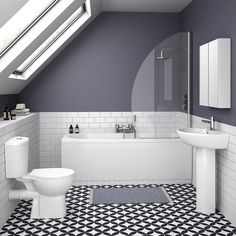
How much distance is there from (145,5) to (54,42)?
161cm

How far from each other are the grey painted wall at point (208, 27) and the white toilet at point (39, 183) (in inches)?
80.3

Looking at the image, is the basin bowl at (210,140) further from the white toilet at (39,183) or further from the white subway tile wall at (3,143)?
the white subway tile wall at (3,143)

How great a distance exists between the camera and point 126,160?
593cm

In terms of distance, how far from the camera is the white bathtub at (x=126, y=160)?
590 centimetres

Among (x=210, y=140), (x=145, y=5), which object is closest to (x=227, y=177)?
(x=210, y=140)

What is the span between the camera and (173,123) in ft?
20.0

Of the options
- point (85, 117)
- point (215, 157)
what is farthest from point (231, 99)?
point (85, 117)

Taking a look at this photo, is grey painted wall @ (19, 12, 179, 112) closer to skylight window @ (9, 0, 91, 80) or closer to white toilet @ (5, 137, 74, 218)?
skylight window @ (9, 0, 91, 80)

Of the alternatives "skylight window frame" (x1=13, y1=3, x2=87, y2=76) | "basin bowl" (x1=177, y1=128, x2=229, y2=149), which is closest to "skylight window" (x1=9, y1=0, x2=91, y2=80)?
"skylight window frame" (x1=13, y1=3, x2=87, y2=76)

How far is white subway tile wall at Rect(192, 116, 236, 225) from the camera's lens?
426 centimetres

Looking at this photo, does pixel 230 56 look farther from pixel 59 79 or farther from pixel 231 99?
pixel 59 79

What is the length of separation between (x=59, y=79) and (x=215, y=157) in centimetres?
318

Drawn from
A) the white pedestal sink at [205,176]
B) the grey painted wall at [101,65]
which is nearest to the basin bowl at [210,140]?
the white pedestal sink at [205,176]

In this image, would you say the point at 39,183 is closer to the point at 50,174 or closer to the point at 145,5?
the point at 50,174
